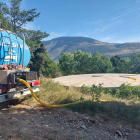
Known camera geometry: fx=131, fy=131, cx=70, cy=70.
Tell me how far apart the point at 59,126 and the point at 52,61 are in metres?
17.2

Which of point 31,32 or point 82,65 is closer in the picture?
point 31,32

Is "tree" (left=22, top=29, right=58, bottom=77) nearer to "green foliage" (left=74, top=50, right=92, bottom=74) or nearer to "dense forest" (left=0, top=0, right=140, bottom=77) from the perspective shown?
"dense forest" (left=0, top=0, right=140, bottom=77)

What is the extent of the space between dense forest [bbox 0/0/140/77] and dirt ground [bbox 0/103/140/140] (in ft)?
39.9

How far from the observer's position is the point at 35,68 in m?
17.6

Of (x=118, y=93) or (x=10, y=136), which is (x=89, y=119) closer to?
(x=10, y=136)

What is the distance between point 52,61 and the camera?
67.5ft

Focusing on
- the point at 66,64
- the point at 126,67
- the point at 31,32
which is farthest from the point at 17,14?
the point at 126,67

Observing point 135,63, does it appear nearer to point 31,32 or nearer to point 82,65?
point 82,65

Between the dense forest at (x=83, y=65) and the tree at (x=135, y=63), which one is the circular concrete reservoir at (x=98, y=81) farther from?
the tree at (x=135, y=63)

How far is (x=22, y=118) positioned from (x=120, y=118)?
320 cm

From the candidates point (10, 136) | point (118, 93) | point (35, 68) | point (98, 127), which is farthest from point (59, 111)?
point (35, 68)

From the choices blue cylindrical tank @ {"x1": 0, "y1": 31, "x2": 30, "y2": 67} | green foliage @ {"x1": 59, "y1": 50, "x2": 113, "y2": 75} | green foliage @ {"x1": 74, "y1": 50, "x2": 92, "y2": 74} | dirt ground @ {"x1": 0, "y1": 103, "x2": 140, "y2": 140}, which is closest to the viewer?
dirt ground @ {"x1": 0, "y1": 103, "x2": 140, "y2": 140}

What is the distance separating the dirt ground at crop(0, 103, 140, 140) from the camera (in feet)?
10.5

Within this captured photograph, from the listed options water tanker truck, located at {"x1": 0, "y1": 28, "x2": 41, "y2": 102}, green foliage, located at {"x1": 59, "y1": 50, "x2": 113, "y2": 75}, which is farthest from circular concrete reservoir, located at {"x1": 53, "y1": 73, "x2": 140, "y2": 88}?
green foliage, located at {"x1": 59, "y1": 50, "x2": 113, "y2": 75}
